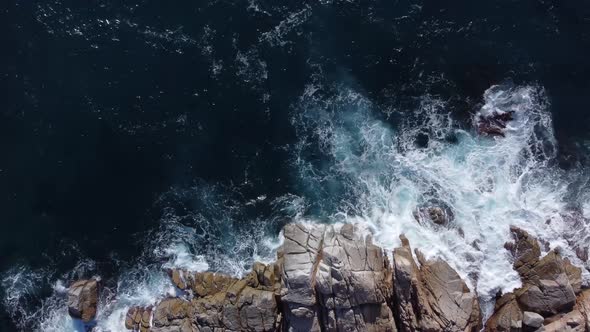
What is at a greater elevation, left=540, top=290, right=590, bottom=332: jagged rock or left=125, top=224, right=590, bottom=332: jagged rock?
left=125, top=224, right=590, bottom=332: jagged rock

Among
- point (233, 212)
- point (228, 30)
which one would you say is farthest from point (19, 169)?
point (228, 30)

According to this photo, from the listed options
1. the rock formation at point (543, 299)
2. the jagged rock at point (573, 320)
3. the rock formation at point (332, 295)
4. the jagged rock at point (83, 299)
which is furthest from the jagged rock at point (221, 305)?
the jagged rock at point (573, 320)

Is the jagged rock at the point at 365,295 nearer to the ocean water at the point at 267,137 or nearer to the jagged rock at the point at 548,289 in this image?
the jagged rock at the point at 548,289

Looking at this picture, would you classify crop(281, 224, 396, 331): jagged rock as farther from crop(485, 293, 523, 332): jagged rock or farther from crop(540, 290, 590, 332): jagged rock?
crop(540, 290, 590, 332): jagged rock

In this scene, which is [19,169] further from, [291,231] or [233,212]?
[291,231]

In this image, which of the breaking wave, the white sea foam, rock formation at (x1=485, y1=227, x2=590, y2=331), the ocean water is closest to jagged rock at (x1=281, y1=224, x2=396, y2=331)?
the breaking wave

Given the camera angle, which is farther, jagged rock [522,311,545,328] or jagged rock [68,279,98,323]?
jagged rock [68,279,98,323]
